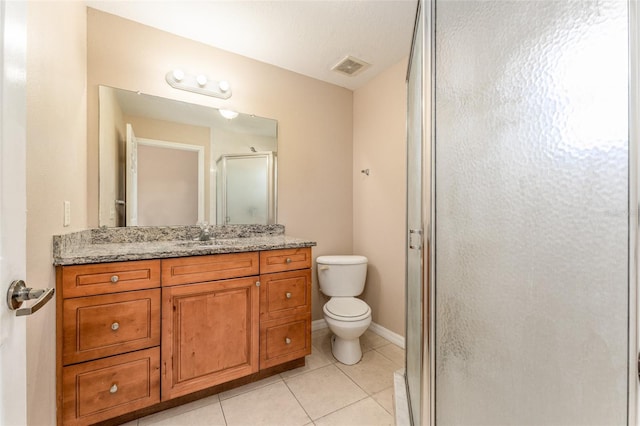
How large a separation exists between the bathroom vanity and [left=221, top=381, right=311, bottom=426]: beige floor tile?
123 mm

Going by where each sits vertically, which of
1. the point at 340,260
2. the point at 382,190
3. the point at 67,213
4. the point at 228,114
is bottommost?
the point at 340,260

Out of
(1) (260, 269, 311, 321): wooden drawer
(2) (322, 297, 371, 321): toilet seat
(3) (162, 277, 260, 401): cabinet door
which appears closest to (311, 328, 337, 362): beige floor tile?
(2) (322, 297, 371, 321): toilet seat

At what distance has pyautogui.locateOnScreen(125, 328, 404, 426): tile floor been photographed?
4.52 ft

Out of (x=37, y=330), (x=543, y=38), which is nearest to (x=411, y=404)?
(x=543, y=38)

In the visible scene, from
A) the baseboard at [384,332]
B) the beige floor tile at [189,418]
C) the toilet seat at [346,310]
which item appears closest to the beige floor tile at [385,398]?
the toilet seat at [346,310]

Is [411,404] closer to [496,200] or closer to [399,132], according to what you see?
[496,200]

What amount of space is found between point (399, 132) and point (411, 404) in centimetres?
187

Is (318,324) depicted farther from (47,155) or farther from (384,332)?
(47,155)

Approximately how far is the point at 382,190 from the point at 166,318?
186 centimetres

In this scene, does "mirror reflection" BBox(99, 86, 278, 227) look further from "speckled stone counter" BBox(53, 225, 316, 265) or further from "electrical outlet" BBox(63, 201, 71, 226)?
"electrical outlet" BBox(63, 201, 71, 226)

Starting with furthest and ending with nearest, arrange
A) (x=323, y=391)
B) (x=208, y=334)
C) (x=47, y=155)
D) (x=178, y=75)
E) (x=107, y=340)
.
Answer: (x=178, y=75)
(x=323, y=391)
(x=208, y=334)
(x=107, y=340)
(x=47, y=155)

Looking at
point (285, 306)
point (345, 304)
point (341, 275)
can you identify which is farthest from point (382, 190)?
point (285, 306)

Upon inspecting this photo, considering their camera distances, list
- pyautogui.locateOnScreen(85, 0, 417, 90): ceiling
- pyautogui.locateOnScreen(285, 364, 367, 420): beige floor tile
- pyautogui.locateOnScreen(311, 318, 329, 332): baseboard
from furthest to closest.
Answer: pyautogui.locateOnScreen(311, 318, 329, 332): baseboard < pyautogui.locateOnScreen(85, 0, 417, 90): ceiling < pyautogui.locateOnScreen(285, 364, 367, 420): beige floor tile

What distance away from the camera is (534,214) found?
545 mm
